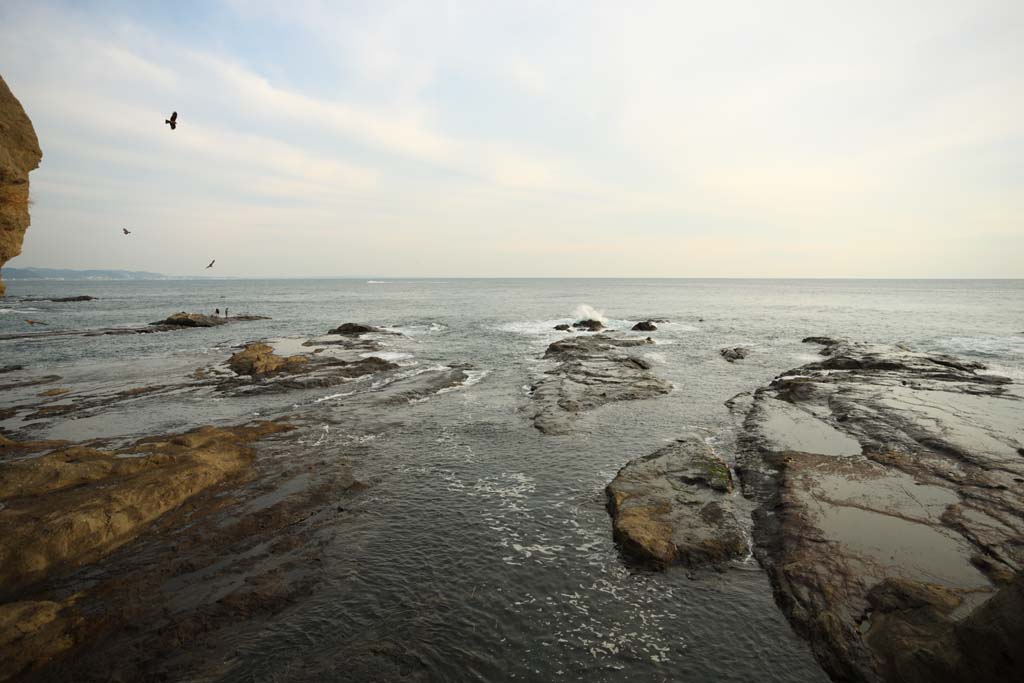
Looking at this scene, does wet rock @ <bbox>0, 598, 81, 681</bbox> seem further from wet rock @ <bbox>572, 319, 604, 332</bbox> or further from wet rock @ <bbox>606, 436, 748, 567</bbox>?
wet rock @ <bbox>572, 319, 604, 332</bbox>

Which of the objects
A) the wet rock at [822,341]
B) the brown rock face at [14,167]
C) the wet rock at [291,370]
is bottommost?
the wet rock at [291,370]

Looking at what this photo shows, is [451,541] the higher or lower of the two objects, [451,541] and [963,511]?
the lower

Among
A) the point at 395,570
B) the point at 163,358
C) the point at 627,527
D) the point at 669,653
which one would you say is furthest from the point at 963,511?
the point at 163,358

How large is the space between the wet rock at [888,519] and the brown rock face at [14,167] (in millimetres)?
24872

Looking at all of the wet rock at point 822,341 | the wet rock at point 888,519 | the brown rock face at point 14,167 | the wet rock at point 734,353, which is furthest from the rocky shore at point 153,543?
the wet rock at point 822,341

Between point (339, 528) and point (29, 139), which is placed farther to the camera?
point (29, 139)

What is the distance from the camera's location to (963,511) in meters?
10.3

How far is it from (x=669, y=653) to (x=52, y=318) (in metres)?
85.6

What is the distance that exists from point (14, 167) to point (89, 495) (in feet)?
40.2

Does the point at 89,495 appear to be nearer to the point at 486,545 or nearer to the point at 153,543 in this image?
the point at 153,543

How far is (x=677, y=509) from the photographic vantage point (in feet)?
35.7

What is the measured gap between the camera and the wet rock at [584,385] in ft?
63.3

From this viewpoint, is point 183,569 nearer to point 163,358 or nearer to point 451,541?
point 451,541

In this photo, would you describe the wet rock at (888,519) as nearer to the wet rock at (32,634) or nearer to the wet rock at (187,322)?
the wet rock at (32,634)
